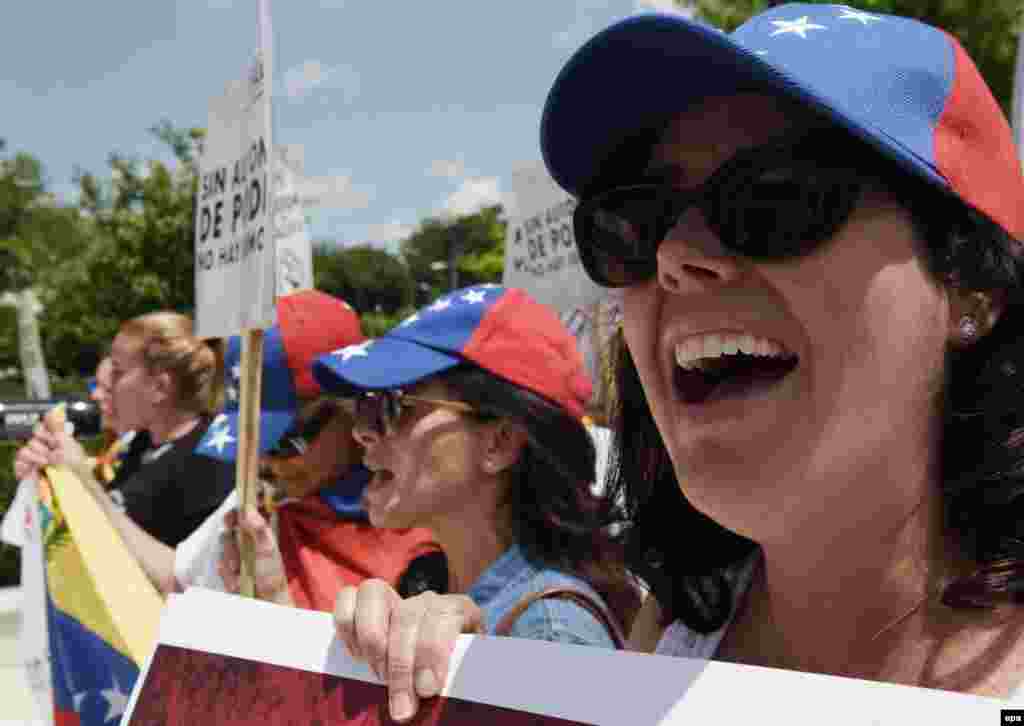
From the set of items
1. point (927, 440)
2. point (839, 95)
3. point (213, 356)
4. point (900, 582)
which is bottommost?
point (213, 356)

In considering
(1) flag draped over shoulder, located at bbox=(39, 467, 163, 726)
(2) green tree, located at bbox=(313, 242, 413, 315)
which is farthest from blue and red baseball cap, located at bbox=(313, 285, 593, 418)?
(2) green tree, located at bbox=(313, 242, 413, 315)

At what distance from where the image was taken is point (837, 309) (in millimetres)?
903

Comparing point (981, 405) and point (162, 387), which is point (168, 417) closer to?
point (162, 387)

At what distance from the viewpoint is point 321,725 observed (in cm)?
105

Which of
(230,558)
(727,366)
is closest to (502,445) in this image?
(230,558)

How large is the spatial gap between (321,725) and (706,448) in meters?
0.48

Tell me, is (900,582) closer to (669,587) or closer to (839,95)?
(669,587)

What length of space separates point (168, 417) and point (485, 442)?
2.37 meters

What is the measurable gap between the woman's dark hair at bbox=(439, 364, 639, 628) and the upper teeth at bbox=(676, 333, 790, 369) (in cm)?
118

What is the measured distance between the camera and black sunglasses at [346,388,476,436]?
Answer: 227 centimetres

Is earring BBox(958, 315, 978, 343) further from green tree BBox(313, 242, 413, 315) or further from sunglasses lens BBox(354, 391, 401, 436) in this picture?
green tree BBox(313, 242, 413, 315)

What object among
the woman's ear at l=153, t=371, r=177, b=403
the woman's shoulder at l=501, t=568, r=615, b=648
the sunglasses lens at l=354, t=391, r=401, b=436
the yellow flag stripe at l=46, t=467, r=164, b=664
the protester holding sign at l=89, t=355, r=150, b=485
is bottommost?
the protester holding sign at l=89, t=355, r=150, b=485

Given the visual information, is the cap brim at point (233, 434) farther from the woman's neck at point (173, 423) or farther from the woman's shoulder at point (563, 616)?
the woman's shoulder at point (563, 616)

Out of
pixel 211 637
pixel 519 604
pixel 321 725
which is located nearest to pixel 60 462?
pixel 519 604
